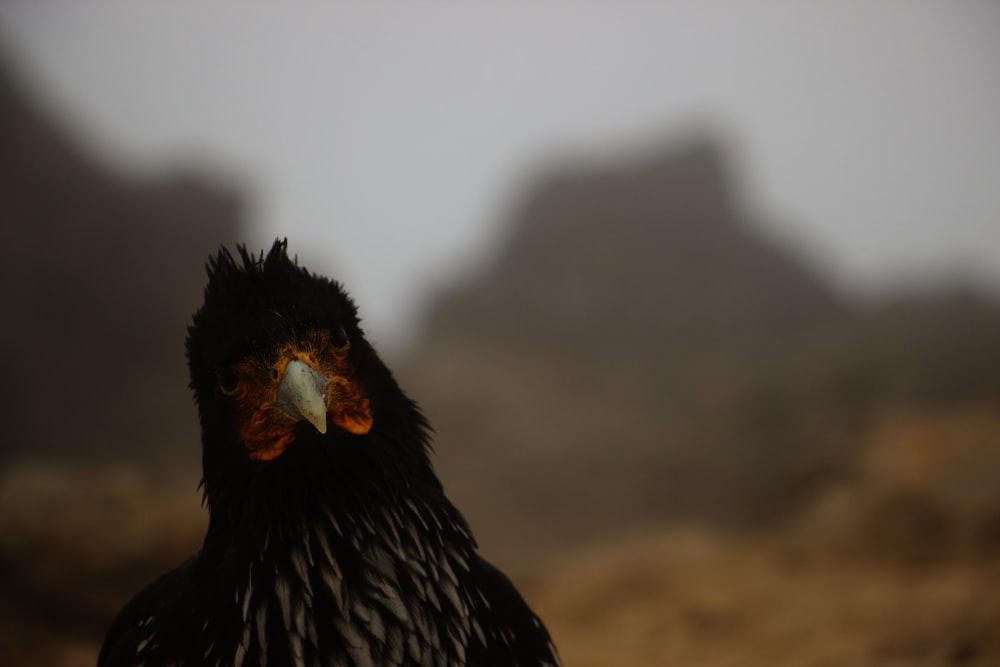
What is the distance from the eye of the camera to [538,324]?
16781 mm

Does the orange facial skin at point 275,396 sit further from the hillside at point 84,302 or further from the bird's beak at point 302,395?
the hillside at point 84,302

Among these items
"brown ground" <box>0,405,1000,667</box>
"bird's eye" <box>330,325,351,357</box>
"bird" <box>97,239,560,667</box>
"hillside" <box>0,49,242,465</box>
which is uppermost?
"hillside" <box>0,49,242,465</box>

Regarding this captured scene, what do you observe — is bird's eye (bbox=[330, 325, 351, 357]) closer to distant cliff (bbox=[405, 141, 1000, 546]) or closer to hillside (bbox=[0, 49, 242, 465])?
distant cliff (bbox=[405, 141, 1000, 546])

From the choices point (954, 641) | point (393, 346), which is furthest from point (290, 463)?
point (393, 346)

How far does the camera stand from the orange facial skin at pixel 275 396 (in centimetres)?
167

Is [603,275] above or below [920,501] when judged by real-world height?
above

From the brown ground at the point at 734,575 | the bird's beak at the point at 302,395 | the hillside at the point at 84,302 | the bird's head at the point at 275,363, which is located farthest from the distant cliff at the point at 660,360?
the bird's beak at the point at 302,395

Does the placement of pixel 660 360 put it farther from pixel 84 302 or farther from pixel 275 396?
pixel 275 396

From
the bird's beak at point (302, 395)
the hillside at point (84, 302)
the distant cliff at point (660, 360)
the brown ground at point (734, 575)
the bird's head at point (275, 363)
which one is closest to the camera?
the bird's beak at point (302, 395)

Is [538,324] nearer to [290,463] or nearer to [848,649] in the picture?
[848,649]

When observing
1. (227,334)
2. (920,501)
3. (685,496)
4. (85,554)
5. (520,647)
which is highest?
(685,496)

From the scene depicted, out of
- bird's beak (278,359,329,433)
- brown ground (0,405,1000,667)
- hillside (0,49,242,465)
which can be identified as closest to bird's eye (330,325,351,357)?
bird's beak (278,359,329,433)

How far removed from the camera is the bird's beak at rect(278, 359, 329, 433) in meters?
1.55

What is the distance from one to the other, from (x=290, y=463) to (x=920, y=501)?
19.4 ft
